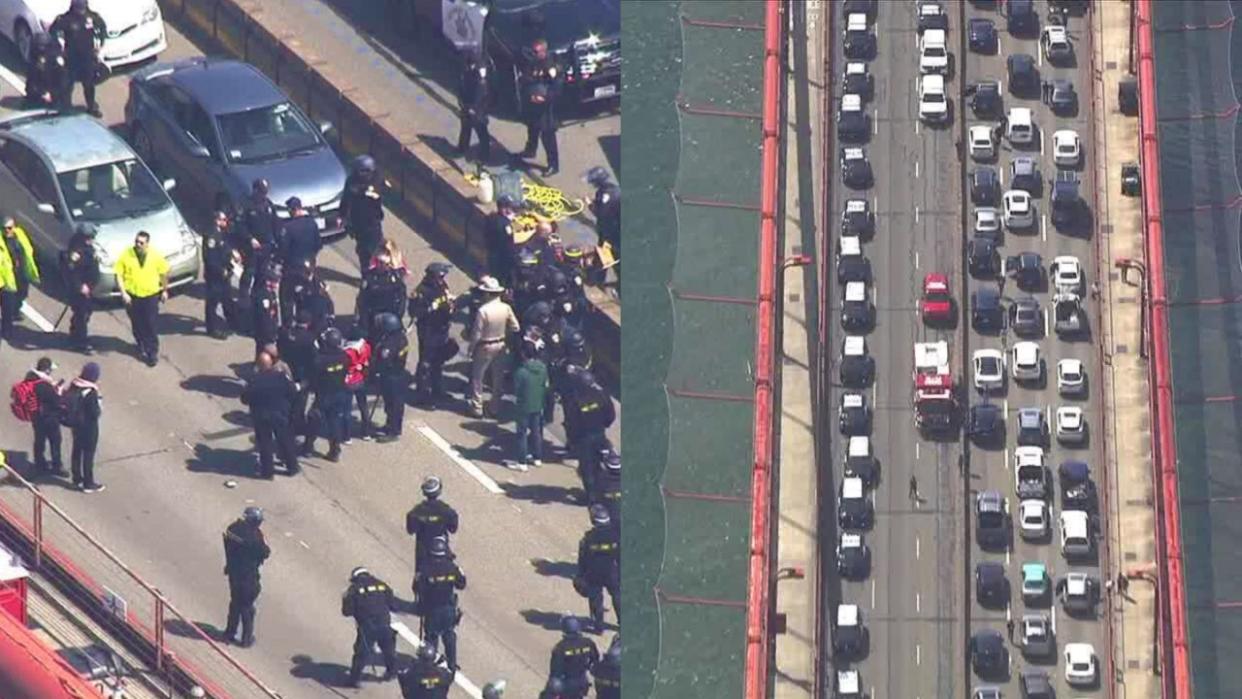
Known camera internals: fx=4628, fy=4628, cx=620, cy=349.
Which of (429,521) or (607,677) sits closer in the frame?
(607,677)

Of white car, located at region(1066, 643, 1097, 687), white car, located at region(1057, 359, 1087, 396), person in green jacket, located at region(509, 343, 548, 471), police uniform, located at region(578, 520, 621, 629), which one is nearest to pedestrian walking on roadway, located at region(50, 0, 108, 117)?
person in green jacket, located at region(509, 343, 548, 471)

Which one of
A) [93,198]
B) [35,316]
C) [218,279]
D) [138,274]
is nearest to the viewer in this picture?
[138,274]

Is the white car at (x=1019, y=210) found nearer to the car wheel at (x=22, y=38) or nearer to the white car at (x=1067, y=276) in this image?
the white car at (x=1067, y=276)

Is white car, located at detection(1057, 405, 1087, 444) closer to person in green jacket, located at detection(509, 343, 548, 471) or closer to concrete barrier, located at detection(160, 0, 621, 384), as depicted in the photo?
concrete barrier, located at detection(160, 0, 621, 384)

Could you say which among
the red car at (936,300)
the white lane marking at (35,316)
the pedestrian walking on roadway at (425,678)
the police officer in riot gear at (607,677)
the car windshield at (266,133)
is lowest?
the red car at (936,300)

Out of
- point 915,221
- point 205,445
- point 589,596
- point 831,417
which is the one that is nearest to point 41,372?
point 205,445

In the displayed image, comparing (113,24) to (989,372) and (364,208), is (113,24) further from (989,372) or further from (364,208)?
(989,372)

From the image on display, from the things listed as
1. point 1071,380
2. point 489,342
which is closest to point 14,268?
point 489,342

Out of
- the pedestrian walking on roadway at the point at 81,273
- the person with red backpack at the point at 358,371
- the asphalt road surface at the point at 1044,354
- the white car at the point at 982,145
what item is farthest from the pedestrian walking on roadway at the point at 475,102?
the white car at the point at 982,145
